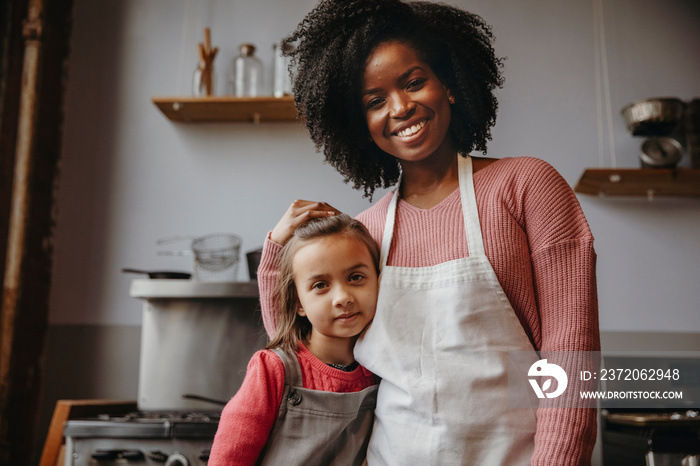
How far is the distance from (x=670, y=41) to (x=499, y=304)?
2.24 metres

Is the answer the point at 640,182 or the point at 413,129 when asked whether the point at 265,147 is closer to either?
the point at 640,182

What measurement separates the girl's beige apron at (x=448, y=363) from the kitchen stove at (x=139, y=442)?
2.83ft

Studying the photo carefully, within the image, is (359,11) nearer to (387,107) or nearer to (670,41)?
(387,107)

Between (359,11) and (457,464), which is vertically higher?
(359,11)

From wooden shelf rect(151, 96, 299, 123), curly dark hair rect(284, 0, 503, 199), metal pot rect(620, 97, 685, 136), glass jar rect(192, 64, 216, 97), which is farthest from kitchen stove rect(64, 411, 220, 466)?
metal pot rect(620, 97, 685, 136)

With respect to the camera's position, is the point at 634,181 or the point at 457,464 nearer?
the point at 457,464

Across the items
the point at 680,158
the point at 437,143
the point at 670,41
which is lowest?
the point at 437,143

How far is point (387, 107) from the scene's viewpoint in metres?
0.99

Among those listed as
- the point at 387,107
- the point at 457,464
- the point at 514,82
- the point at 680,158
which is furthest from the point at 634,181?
the point at 457,464

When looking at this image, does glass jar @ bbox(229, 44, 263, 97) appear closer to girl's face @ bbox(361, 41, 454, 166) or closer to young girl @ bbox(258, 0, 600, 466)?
young girl @ bbox(258, 0, 600, 466)

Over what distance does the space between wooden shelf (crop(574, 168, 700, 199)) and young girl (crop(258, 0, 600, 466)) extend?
137cm

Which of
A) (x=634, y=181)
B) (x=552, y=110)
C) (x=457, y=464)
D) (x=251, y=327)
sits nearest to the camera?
(x=457, y=464)

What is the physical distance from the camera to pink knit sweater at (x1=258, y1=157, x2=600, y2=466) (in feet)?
2.63

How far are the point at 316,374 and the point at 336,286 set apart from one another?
0.15 meters
